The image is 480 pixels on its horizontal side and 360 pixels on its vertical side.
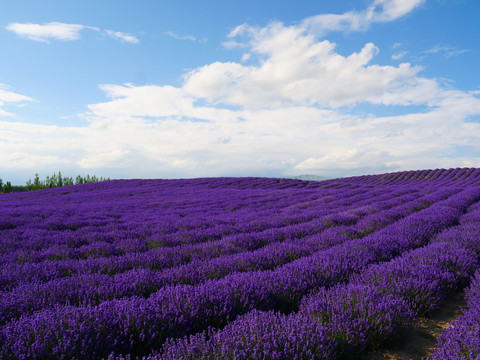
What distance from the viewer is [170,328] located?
2324mm

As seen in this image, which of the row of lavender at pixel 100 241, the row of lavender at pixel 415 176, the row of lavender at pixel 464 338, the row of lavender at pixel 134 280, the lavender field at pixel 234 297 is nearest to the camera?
the row of lavender at pixel 464 338

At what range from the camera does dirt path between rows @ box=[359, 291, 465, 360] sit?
2.42m

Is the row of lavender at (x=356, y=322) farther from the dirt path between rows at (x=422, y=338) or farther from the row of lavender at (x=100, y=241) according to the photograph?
the row of lavender at (x=100, y=241)

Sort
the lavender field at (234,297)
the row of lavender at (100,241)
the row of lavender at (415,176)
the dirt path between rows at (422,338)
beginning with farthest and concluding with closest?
the row of lavender at (415,176)
the row of lavender at (100,241)
the dirt path between rows at (422,338)
the lavender field at (234,297)

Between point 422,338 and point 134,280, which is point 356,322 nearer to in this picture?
point 422,338

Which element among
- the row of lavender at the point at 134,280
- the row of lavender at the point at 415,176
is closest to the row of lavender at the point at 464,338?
the row of lavender at the point at 134,280

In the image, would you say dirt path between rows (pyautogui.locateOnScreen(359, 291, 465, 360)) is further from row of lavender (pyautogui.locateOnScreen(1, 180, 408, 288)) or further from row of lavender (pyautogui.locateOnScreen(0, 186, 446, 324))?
row of lavender (pyautogui.locateOnScreen(1, 180, 408, 288))

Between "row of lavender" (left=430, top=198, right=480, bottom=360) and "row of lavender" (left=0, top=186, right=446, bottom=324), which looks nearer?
"row of lavender" (left=430, top=198, right=480, bottom=360)

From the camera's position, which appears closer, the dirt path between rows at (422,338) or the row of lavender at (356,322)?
the row of lavender at (356,322)

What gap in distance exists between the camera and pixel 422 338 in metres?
2.71

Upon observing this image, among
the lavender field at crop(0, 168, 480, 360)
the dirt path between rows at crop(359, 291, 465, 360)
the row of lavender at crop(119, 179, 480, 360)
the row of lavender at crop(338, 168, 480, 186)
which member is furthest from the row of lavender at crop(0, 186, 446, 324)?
the row of lavender at crop(338, 168, 480, 186)

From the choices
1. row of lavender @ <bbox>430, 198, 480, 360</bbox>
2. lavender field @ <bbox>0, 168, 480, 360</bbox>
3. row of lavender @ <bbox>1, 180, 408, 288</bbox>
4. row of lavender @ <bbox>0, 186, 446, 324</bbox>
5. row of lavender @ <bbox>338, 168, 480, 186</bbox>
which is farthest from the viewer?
row of lavender @ <bbox>338, 168, 480, 186</bbox>

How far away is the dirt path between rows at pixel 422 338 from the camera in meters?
2.42

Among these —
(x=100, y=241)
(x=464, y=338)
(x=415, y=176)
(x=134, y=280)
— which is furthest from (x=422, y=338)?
(x=415, y=176)
